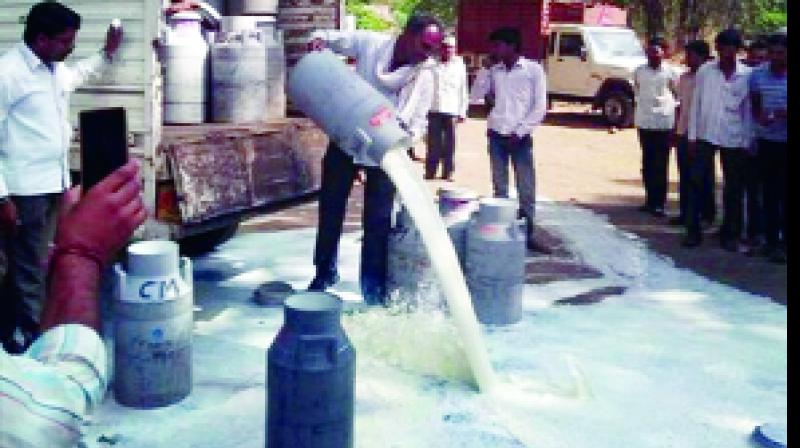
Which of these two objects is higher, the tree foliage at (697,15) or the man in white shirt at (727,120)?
the tree foliage at (697,15)

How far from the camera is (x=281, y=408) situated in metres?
3.03

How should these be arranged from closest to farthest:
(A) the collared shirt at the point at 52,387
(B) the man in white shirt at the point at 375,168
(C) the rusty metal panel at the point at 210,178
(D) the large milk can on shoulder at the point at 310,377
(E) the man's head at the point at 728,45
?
1. (A) the collared shirt at the point at 52,387
2. (D) the large milk can on shoulder at the point at 310,377
3. (C) the rusty metal panel at the point at 210,178
4. (B) the man in white shirt at the point at 375,168
5. (E) the man's head at the point at 728,45

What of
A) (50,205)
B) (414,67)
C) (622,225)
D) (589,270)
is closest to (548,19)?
(622,225)

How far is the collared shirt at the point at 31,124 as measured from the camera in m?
3.85

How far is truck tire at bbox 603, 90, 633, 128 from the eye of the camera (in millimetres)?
17203

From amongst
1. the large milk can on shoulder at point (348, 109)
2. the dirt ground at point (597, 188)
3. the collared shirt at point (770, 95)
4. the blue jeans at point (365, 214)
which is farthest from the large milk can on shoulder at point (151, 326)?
the collared shirt at point (770, 95)

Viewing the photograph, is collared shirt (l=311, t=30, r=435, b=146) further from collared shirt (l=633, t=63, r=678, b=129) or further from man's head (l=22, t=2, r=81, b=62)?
collared shirt (l=633, t=63, r=678, b=129)

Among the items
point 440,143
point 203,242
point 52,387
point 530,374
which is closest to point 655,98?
point 440,143

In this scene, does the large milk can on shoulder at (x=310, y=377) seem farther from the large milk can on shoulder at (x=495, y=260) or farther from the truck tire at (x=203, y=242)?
the truck tire at (x=203, y=242)

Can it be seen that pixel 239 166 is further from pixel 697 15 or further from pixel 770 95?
pixel 697 15

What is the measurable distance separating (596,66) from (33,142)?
48.9 ft

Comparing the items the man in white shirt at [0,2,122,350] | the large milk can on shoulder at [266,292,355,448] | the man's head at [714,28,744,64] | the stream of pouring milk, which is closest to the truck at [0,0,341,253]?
the man in white shirt at [0,2,122,350]

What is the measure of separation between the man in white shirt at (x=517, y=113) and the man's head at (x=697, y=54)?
1722 mm

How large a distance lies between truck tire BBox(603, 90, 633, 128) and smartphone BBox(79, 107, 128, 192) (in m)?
16.1
